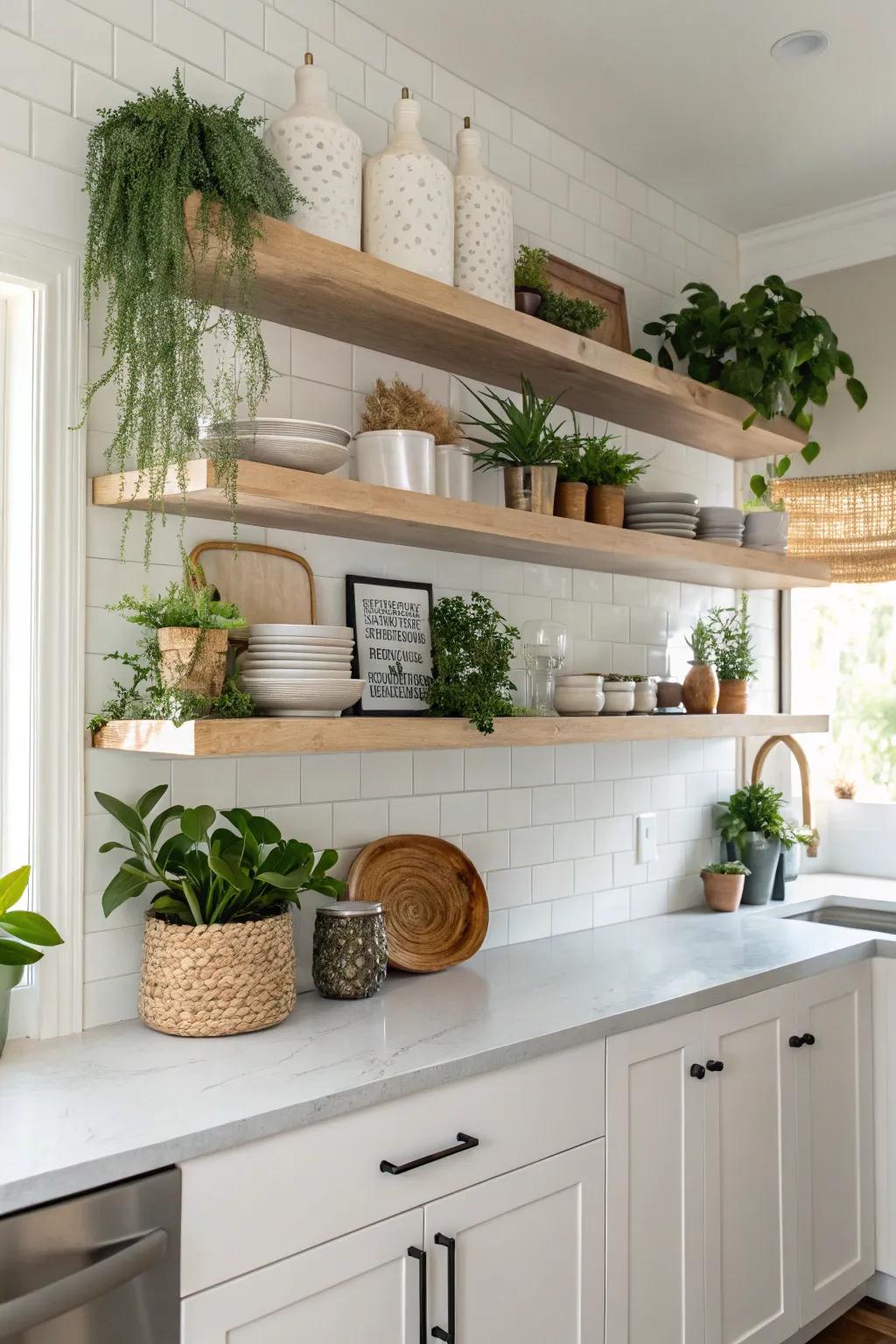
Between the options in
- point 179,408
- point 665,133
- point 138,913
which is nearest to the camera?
point 179,408

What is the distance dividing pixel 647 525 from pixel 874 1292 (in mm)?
1969

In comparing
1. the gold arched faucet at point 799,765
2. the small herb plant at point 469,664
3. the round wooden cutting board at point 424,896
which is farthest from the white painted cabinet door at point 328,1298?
the gold arched faucet at point 799,765

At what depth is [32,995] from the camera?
69.3 inches

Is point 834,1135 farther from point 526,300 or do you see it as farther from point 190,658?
point 526,300

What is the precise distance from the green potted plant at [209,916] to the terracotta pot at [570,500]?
100 centimetres

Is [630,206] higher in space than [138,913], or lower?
higher

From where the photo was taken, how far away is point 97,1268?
1.27 meters

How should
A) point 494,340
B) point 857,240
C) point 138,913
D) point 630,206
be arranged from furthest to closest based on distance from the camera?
point 857,240 < point 630,206 < point 494,340 < point 138,913

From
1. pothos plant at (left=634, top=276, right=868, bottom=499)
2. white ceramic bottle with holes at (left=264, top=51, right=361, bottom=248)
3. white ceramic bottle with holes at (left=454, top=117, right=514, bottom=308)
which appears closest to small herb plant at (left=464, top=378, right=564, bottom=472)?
white ceramic bottle with holes at (left=454, top=117, right=514, bottom=308)

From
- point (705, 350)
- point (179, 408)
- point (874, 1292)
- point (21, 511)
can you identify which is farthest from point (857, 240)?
point (874, 1292)

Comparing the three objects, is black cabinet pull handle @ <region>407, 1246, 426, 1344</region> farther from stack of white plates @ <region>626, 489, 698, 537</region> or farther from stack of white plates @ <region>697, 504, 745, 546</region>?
stack of white plates @ <region>697, 504, 745, 546</region>

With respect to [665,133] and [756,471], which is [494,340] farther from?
[756,471]

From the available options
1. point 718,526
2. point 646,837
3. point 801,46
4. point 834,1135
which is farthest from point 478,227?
point 834,1135

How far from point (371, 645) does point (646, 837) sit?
3.67ft
